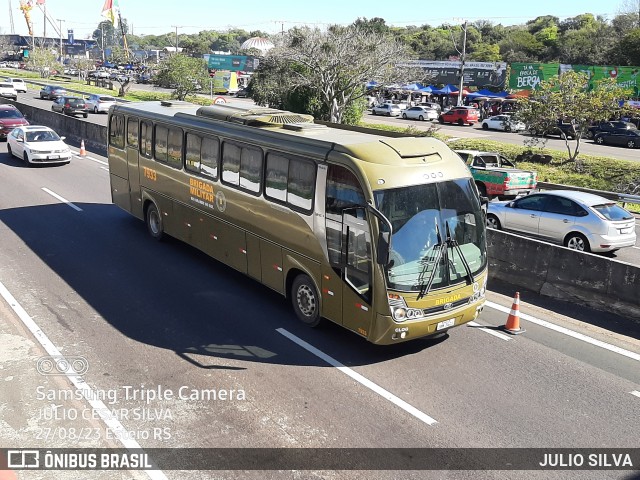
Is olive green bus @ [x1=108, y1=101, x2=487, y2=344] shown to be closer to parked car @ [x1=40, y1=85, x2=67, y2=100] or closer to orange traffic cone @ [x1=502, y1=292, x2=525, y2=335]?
orange traffic cone @ [x1=502, y1=292, x2=525, y2=335]

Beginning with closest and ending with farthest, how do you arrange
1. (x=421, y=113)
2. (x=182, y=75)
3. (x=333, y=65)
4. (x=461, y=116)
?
(x=333, y=65) < (x=461, y=116) < (x=182, y=75) < (x=421, y=113)

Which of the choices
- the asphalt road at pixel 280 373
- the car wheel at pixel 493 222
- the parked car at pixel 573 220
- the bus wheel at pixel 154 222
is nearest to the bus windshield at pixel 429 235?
the asphalt road at pixel 280 373

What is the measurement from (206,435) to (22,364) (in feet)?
10.8

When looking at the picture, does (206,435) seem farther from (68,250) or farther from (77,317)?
(68,250)

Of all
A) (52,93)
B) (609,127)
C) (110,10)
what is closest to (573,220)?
(609,127)

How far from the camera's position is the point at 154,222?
49.5 feet

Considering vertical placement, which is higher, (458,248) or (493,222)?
(458,248)

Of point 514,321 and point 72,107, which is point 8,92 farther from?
point 514,321

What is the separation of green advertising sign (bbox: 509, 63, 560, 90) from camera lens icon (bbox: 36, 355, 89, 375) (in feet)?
174

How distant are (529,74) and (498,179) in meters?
39.1

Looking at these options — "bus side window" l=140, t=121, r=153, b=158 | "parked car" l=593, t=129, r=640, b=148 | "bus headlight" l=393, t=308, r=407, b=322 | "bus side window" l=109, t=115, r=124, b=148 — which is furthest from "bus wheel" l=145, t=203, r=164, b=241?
"parked car" l=593, t=129, r=640, b=148

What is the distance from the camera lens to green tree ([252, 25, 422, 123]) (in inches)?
1316

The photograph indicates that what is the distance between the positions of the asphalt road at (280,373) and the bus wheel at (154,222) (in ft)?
5.35

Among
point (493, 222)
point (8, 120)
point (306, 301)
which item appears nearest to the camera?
point (306, 301)
